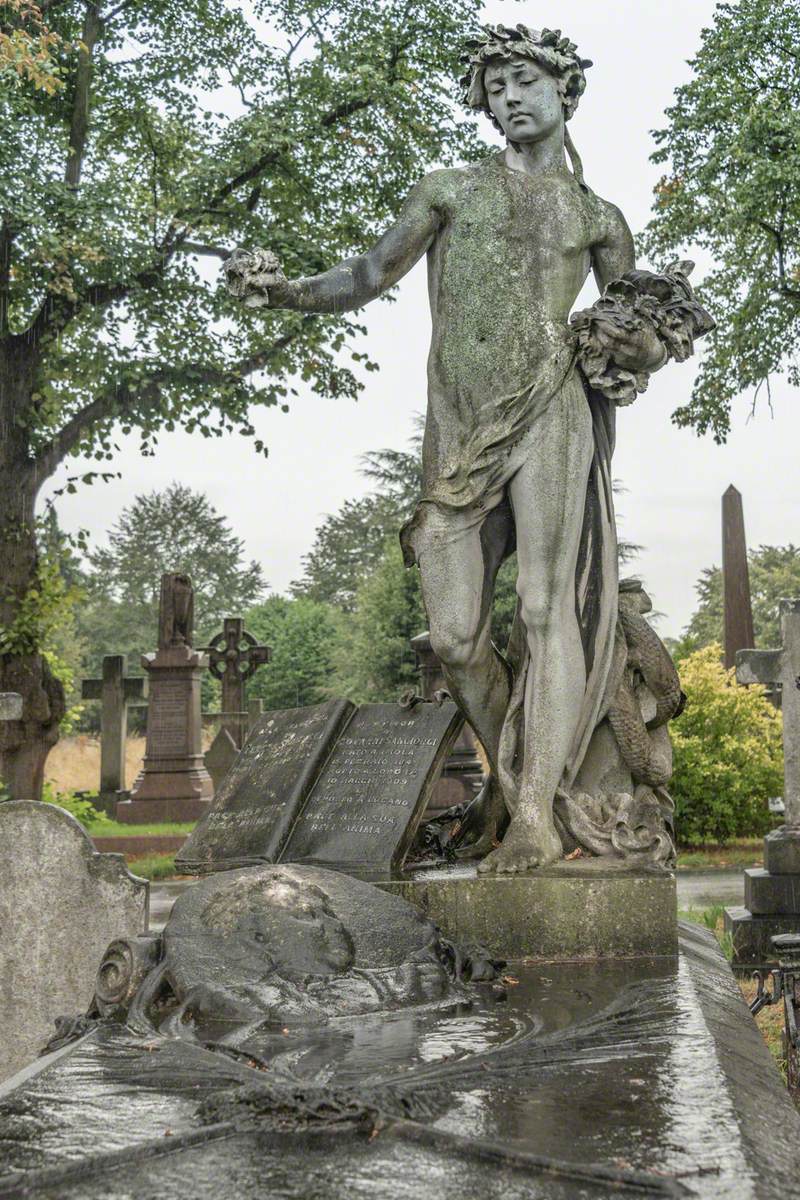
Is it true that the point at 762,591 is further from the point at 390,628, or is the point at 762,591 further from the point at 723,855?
the point at 723,855

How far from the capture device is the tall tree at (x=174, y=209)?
18.5m

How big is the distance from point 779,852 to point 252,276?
7.07 meters

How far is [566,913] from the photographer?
4.52m

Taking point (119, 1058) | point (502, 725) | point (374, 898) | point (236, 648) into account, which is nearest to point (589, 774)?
point (502, 725)

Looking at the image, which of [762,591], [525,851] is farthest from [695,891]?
[762,591]

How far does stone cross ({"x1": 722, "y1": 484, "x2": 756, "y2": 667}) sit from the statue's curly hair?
23677mm

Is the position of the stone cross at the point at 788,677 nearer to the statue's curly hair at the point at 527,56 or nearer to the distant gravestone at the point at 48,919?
the distant gravestone at the point at 48,919

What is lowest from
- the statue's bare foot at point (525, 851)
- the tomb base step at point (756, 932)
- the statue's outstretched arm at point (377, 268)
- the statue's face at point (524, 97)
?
the tomb base step at point (756, 932)

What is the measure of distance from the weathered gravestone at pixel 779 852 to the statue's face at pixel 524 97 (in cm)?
627

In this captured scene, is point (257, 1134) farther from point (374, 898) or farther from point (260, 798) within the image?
point (260, 798)

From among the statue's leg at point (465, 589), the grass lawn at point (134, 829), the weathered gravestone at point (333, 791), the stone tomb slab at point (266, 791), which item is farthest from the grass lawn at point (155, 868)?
the statue's leg at point (465, 589)

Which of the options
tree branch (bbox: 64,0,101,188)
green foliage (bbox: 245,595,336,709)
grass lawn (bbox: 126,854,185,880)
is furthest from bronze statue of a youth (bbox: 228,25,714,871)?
green foliage (bbox: 245,595,336,709)

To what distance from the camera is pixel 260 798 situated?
19.1 feet

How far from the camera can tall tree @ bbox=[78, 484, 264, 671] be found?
57938 millimetres
